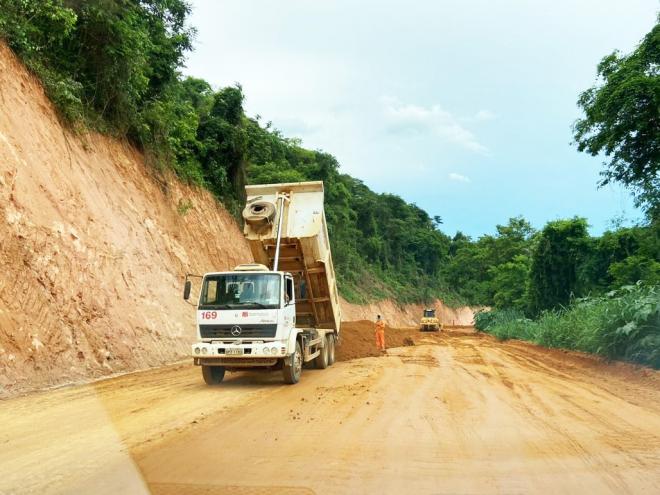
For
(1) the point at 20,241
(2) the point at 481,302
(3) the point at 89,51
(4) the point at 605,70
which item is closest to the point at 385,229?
(2) the point at 481,302

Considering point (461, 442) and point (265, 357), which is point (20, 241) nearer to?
point (265, 357)

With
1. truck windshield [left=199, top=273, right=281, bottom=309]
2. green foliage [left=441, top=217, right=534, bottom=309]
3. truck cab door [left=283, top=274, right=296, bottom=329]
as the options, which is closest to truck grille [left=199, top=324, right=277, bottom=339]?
truck windshield [left=199, top=273, right=281, bottom=309]

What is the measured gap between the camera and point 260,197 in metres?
14.1

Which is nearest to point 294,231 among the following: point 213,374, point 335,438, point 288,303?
point 288,303

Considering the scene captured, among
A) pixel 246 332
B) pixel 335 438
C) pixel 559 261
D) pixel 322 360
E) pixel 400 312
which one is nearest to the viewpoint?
pixel 335 438

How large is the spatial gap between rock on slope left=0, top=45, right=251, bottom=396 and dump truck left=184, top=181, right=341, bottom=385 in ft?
10.3

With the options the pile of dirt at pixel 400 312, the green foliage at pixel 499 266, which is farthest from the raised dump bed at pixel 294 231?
the green foliage at pixel 499 266

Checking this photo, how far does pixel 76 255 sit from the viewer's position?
14.1 metres

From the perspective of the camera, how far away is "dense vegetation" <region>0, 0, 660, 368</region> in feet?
52.4

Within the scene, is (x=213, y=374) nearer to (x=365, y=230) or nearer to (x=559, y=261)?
(x=559, y=261)

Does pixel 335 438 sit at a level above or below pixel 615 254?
below

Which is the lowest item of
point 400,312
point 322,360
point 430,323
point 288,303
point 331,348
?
point 322,360

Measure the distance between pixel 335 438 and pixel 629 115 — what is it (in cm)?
1815

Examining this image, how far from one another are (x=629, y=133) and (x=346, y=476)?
65.4 feet
